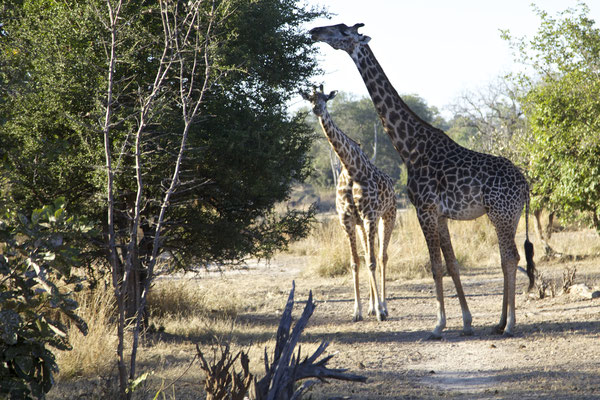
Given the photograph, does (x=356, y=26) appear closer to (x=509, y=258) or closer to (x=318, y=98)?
(x=318, y=98)

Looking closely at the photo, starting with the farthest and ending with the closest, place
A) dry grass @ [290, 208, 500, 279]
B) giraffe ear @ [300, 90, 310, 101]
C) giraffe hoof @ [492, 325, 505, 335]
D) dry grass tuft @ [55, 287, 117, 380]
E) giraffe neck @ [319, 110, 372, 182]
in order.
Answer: dry grass @ [290, 208, 500, 279] < giraffe neck @ [319, 110, 372, 182] < giraffe ear @ [300, 90, 310, 101] < giraffe hoof @ [492, 325, 505, 335] < dry grass tuft @ [55, 287, 117, 380]

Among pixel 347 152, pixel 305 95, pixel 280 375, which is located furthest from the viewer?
pixel 347 152

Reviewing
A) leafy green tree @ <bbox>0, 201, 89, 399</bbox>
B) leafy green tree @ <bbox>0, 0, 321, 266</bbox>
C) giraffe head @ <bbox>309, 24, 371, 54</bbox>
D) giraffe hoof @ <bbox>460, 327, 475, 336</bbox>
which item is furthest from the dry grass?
leafy green tree @ <bbox>0, 201, 89, 399</bbox>

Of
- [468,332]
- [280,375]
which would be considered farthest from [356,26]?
[280,375]

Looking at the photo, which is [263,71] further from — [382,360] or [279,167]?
[382,360]

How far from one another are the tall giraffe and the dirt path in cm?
52

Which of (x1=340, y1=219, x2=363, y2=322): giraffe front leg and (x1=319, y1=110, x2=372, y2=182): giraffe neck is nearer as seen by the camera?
(x1=319, y1=110, x2=372, y2=182): giraffe neck

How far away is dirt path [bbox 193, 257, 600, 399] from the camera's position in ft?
18.8

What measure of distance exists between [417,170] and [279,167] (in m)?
1.73

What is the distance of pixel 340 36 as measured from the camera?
8.27 metres

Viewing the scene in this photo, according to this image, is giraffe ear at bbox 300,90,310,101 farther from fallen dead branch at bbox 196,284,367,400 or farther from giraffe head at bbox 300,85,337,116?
fallen dead branch at bbox 196,284,367,400

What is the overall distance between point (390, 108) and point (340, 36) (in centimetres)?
112

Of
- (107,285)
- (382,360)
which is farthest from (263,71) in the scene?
(382,360)

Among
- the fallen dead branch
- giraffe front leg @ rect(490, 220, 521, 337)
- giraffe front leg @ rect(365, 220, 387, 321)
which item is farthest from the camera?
giraffe front leg @ rect(365, 220, 387, 321)
